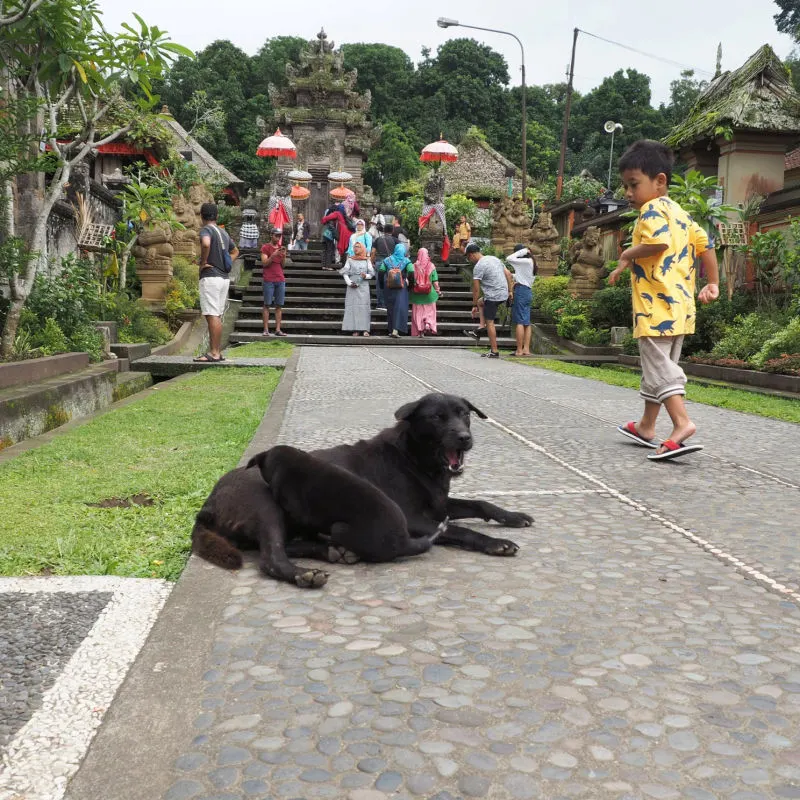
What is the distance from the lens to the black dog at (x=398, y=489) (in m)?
3.22

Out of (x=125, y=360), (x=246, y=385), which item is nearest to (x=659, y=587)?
(x=246, y=385)

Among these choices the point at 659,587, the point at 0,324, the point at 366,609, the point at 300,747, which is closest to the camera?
the point at 300,747

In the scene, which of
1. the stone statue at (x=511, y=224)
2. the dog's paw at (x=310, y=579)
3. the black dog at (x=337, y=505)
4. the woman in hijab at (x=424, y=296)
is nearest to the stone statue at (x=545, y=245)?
the stone statue at (x=511, y=224)

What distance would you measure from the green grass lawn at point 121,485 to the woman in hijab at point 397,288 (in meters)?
10.2

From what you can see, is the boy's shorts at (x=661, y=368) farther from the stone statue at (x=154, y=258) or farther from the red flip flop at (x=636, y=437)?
the stone statue at (x=154, y=258)

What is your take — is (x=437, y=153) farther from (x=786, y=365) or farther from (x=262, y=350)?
(x=786, y=365)

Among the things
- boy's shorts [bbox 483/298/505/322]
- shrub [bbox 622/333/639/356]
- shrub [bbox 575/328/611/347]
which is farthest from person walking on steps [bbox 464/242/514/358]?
shrub [bbox 622/333/639/356]

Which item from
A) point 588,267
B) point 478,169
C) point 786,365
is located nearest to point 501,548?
point 786,365

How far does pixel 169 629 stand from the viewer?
2527mm

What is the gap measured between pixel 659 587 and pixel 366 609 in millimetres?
1033

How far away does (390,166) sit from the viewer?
5478 cm

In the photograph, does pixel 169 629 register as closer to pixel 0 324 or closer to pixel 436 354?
pixel 0 324

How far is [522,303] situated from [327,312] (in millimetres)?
6649

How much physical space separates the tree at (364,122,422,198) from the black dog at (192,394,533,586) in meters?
51.5
